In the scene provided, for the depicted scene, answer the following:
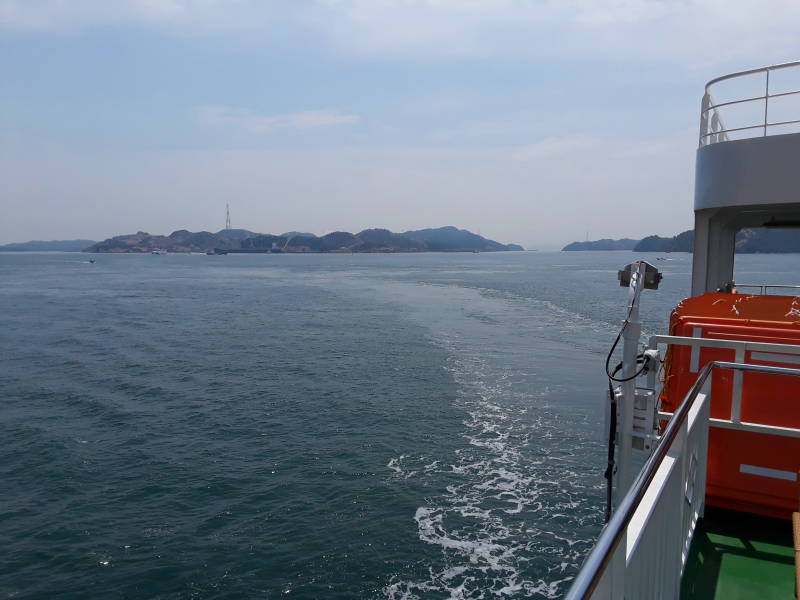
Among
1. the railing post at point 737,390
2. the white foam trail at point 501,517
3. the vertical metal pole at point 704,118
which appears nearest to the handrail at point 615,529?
the railing post at point 737,390

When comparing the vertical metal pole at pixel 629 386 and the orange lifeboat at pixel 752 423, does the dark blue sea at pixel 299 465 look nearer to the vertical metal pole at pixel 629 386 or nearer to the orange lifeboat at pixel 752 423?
the vertical metal pole at pixel 629 386

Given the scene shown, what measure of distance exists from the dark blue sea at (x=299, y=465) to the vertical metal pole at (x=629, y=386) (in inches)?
140

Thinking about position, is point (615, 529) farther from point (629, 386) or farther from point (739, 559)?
point (629, 386)

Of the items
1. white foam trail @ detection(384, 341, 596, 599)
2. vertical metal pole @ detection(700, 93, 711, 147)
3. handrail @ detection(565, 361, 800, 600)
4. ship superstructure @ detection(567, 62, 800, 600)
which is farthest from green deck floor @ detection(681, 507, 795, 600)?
vertical metal pole @ detection(700, 93, 711, 147)

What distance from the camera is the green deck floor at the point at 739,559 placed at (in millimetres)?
4137

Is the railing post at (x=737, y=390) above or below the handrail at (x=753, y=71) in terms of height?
below

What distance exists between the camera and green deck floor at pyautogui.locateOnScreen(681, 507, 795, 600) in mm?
4137

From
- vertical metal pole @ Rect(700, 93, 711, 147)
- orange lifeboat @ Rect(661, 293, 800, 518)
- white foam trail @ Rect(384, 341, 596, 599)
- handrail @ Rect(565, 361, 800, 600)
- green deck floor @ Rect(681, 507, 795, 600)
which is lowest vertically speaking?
white foam trail @ Rect(384, 341, 596, 599)

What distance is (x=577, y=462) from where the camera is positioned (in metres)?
13.1

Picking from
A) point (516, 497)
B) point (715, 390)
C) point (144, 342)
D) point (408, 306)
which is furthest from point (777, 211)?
point (408, 306)

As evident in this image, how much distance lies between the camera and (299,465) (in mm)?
12891

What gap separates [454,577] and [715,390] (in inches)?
208

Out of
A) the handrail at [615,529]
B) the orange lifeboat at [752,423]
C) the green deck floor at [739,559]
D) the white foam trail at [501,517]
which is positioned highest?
the handrail at [615,529]

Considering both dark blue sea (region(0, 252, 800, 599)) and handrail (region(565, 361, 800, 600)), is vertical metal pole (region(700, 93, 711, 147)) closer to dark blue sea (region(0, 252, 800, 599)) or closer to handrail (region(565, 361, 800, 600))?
dark blue sea (region(0, 252, 800, 599))
